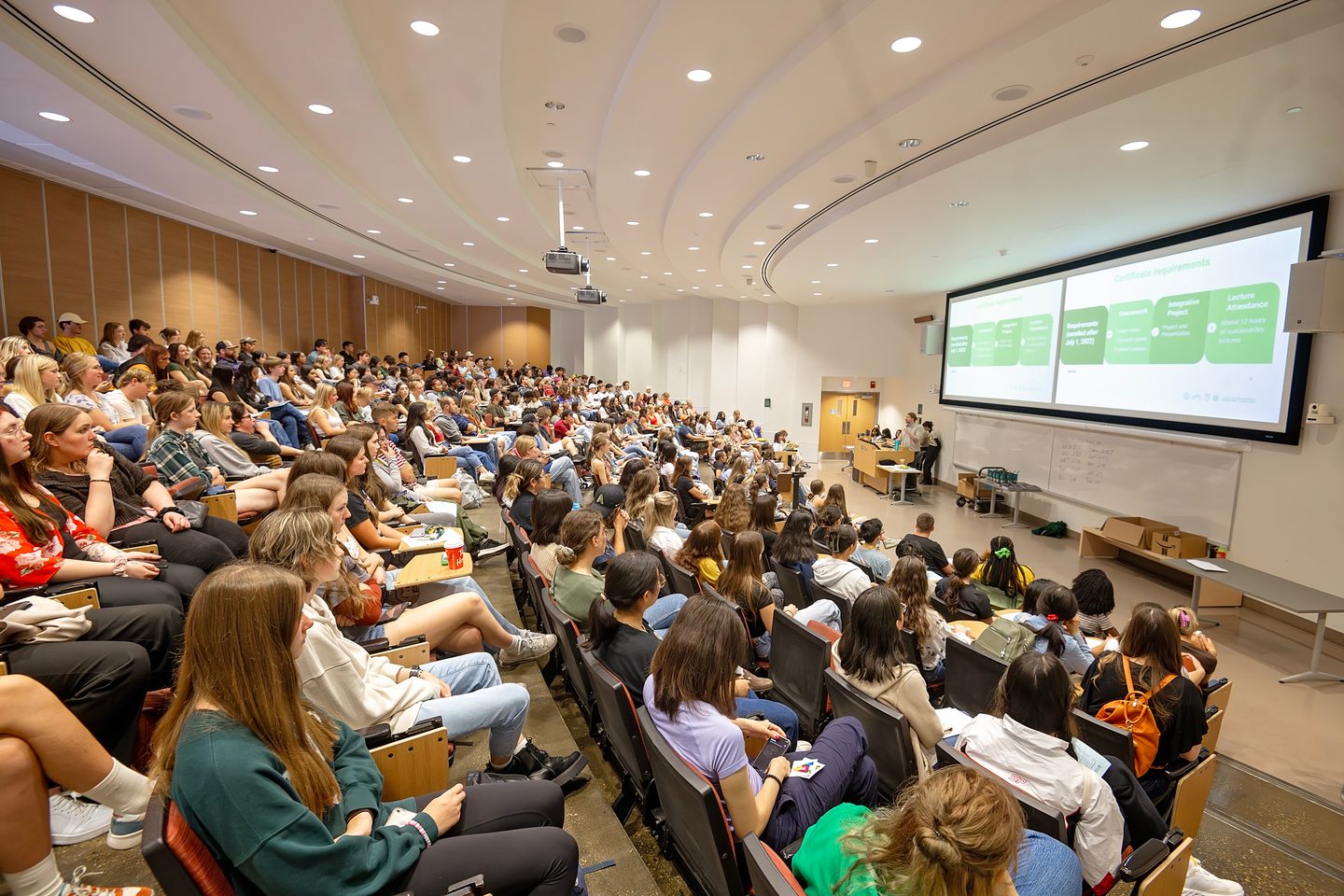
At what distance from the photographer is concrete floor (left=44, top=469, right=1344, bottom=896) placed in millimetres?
2182

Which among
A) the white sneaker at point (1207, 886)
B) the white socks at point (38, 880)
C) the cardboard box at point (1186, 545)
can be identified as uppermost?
the white socks at point (38, 880)

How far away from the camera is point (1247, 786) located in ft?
10.9

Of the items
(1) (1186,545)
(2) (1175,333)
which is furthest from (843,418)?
(1) (1186,545)

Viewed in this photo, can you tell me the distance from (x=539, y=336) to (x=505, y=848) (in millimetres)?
22963

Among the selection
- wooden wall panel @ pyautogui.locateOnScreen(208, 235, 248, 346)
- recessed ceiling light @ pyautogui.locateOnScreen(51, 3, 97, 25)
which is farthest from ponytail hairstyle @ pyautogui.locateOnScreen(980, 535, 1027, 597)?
wooden wall panel @ pyautogui.locateOnScreen(208, 235, 248, 346)

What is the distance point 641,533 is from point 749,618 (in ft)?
4.60

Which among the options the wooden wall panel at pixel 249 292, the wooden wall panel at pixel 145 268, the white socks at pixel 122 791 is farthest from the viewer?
the wooden wall panel at pixel 249 292

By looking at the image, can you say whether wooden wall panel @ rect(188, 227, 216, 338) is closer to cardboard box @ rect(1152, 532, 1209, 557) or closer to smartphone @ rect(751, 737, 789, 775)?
smartphone @ rect(751, 737, 789, 775)

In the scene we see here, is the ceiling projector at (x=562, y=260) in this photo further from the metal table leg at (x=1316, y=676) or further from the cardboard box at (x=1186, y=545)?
the metal table leg at (x=1316, y=676)

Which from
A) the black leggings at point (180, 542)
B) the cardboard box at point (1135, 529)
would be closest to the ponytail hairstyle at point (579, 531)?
the black leggings at point (180, 542)

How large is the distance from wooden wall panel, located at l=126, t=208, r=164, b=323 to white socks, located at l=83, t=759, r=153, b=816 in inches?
397

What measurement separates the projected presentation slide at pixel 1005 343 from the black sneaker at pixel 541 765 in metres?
9.36

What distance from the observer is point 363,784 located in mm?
1633

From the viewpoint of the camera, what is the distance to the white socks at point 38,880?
1.57 meters
